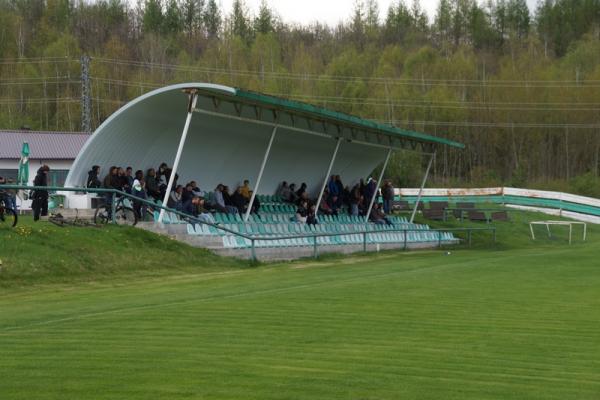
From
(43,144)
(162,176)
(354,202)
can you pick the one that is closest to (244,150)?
(162,176)

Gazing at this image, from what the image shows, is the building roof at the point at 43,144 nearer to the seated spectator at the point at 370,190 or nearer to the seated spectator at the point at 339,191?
the seated spectator at the point at 370,190

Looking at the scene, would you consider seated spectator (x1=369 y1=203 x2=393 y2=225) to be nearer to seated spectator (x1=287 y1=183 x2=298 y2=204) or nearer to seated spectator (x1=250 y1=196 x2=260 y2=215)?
seated spectator (x1=287 y1=183 x2=298 y2=204)

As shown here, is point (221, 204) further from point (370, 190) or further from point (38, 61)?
point (38, 61)

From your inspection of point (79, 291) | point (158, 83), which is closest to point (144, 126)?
point (79, 291)

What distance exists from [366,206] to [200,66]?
59781 millimetres

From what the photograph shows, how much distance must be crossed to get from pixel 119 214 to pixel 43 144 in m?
32.2

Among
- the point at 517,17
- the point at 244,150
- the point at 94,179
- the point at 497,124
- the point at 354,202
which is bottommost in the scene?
the point at 354,202

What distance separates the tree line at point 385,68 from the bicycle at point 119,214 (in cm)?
4474

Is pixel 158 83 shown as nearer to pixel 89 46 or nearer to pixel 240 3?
pixel 89 46

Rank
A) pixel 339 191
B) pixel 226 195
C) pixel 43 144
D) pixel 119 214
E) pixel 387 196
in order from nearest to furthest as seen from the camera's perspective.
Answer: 1. pixel 119 214
2. pixel 226 195
3. pixel 339 191
4. pixel 387 196
5. pixel 43 144

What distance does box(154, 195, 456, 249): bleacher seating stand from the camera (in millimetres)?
28125

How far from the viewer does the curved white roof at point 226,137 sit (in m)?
29.9

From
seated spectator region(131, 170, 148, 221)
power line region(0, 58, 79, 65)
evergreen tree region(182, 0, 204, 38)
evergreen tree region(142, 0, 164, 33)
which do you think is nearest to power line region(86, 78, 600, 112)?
power line region(0, 58, 79, 65)

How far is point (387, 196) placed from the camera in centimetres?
4303
